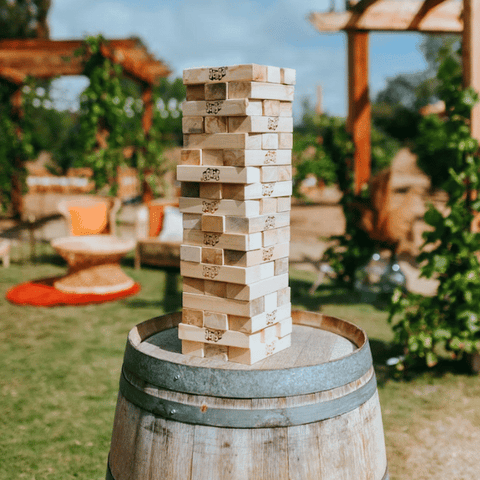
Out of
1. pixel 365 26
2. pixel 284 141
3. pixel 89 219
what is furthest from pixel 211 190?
pixel 89 219

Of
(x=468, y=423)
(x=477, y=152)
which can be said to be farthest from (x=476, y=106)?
(x=468, y=423)

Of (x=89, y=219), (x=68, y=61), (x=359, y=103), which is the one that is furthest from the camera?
(x=68, y=61)

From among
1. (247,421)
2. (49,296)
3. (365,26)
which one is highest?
(365,26)

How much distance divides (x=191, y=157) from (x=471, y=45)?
A: 2826mm

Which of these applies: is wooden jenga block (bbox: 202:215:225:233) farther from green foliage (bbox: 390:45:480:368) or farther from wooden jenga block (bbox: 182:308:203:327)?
green foliage (bbox: 390:45:480:368)

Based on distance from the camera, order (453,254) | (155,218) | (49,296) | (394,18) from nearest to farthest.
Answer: (453,254), (394,18), (49,296), (155,218)

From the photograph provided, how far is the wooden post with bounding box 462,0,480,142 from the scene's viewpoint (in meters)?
3.61

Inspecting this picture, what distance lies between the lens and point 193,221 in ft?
5.50

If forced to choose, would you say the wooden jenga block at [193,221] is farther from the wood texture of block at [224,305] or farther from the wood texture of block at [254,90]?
the wood texture of block at [254,90]

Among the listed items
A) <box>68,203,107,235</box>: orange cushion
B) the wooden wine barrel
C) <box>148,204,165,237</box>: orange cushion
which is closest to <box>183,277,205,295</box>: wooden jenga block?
the wooden wine barrel

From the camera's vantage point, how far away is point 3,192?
10711mm

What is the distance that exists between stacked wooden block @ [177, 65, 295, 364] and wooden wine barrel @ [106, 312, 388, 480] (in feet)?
0.40

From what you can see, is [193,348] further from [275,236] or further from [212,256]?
[275,236]

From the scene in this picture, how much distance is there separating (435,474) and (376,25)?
4.28 meters
